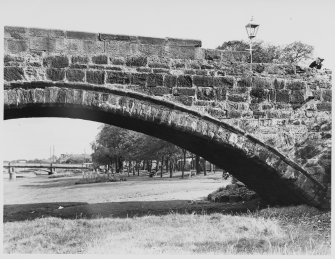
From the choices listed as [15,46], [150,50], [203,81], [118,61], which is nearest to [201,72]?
[203,81]

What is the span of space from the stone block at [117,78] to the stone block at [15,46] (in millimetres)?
1439

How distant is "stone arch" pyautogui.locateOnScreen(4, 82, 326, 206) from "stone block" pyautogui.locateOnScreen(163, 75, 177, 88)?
0.32m

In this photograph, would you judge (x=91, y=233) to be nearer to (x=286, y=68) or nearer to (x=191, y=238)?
(x=191, y=238)

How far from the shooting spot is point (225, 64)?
28.3 ft

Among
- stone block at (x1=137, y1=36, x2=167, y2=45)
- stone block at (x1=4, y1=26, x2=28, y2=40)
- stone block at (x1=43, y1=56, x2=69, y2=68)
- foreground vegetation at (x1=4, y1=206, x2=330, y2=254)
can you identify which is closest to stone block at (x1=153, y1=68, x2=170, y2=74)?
stone block at (x1=137, y1=36, x2=167, y2=45)

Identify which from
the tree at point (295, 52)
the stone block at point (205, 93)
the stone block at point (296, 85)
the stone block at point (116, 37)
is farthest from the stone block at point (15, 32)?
the tree at point (295, 52)

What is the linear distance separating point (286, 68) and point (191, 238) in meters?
3.89

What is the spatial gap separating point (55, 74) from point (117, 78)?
1048 millimetres

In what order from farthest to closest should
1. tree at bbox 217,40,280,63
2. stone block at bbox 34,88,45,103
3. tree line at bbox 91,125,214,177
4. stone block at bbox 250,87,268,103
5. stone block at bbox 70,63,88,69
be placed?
1. tree line at bbox 91,125,214,177
2. tree at bbox 217,40,280,63
3. stone block at bbox 250,87,268,103
4. stone block at bbox 70,63,88,69
5. stone block at bbox 34,88,45,103

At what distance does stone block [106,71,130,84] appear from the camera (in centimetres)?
797

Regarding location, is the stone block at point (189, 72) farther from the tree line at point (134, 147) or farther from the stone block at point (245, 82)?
the tree line at point (134, 147)

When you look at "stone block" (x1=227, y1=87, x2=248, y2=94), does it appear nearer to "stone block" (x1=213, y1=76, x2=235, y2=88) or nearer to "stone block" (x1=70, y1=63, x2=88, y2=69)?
"stone block" (x1=213, y1=76, x2=235, y2=88)

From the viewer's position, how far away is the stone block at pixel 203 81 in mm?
8398

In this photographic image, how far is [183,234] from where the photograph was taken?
746 cm
